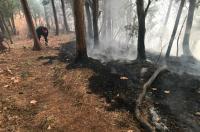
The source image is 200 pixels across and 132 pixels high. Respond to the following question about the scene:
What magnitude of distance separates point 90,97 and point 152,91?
98.4 inches

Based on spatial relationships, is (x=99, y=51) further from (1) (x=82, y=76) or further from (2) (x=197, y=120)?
(2) (x=197, y=120)

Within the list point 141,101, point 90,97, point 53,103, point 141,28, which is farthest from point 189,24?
point 53,103

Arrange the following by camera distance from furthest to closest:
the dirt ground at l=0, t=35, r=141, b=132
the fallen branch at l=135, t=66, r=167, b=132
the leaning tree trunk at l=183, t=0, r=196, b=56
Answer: the leaning tree trunk at l=183, t=0, r=196, b=56, the dirt ground at l=0, t=35, r=141, b=132, the fallen branch at l=135, t=66, r=167, b=132

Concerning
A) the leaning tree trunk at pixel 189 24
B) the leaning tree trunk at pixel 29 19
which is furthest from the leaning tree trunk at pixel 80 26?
the leaning tree trunk at pixel 189 24

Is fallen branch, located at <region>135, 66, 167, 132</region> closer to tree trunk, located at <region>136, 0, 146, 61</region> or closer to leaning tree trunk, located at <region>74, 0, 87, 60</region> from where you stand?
tree trunk, located at <region>136, 0, 146, 61</region>

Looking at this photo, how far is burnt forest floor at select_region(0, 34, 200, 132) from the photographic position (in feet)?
22.8

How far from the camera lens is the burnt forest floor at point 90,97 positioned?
6941 millimetres

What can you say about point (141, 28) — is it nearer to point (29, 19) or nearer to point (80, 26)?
point (80, 26)

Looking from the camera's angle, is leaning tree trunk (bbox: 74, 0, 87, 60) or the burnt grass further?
leaning tree trunk (bbox: 74, 0, 87, 60)

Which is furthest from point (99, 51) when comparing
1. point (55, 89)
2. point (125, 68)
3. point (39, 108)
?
point (39, 108)

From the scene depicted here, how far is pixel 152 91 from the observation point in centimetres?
923

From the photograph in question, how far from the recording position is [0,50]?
49.8 ft

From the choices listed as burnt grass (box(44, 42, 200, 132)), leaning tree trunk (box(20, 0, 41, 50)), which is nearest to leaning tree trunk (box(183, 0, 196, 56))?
burnt grass (box(44, 42, 200, 132))

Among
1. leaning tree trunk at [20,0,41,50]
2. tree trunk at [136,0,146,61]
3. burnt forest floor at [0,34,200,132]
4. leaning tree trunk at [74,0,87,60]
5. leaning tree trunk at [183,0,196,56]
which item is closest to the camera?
burnt forest floor at [0,34,200,132]
